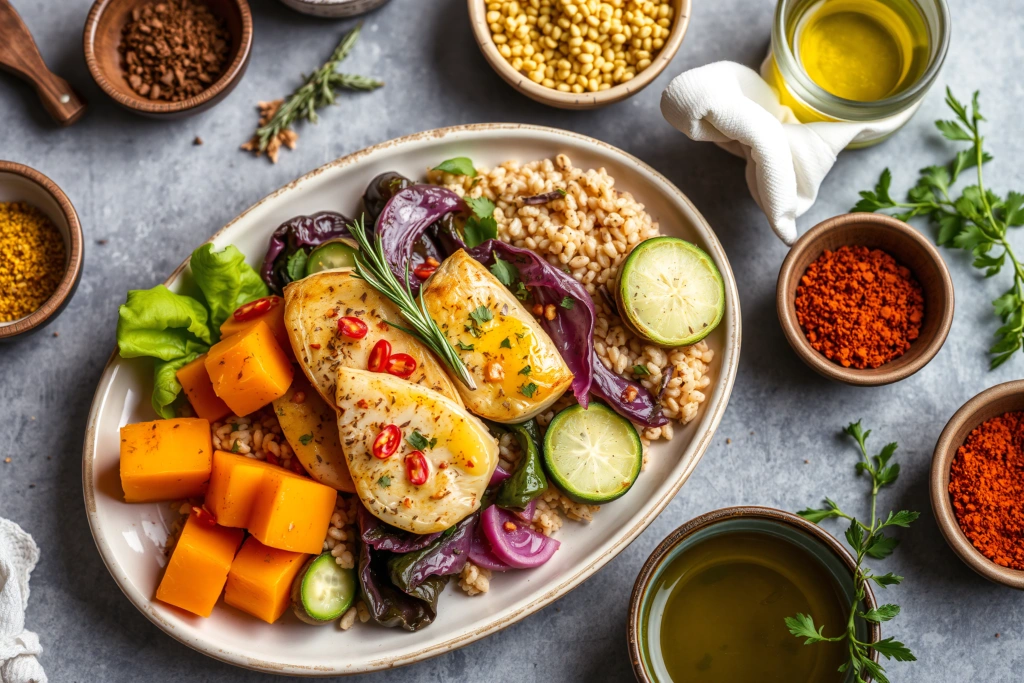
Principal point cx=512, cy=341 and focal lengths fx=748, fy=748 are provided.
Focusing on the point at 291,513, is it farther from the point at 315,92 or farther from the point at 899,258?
the point at 899,258

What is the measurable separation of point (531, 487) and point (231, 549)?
54.0 inches

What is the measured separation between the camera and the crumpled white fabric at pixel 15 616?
3.52 metres

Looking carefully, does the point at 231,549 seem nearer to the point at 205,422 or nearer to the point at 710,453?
the point at 205,422

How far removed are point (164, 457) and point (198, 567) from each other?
0.50m

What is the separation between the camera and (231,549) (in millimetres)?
3340

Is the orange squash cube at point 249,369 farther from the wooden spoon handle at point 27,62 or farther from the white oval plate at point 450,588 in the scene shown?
the wooden spoon handle at point 27,62

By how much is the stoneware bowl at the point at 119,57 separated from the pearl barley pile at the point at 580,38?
127 cm

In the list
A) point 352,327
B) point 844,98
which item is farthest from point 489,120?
point 844,98

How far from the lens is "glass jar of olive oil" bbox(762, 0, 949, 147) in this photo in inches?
143

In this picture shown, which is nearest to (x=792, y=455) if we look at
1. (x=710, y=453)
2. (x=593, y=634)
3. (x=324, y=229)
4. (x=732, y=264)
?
(x=710, y=453)

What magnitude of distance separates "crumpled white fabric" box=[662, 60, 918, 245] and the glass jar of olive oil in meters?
0.10

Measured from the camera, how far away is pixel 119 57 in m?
3.91

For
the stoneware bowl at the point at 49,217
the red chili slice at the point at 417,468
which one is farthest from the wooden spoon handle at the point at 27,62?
the red chili slice at the point at 417,468

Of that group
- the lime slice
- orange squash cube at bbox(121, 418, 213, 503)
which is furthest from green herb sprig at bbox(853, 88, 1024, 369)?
orange squash cube at bbox(121, 418, 213, 503)
